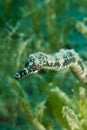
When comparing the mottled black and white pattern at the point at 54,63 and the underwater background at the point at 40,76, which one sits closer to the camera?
the mottled black and white pattern at the point at 54,63

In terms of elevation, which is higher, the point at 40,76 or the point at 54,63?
the point at 40,76

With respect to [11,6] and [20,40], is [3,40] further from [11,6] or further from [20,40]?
[11,6]

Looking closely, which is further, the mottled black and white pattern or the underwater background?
the underwater background

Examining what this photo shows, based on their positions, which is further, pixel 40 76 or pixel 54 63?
pixel 40 76
